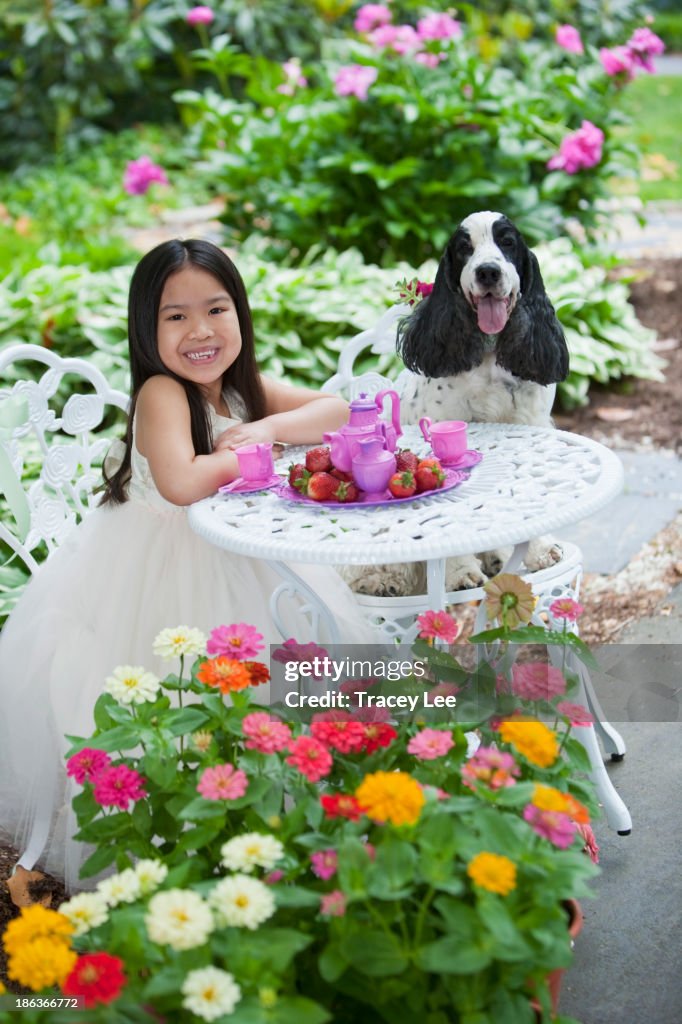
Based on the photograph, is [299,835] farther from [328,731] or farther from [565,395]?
[565,395]

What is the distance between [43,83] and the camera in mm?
11711

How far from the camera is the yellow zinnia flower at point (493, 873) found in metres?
1.39

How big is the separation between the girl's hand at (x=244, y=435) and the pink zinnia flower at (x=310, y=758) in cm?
109

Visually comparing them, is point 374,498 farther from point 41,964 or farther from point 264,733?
point 41,964

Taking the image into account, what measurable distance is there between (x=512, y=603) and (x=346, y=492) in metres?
0.55

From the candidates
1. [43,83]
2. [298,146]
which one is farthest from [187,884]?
[43,83]

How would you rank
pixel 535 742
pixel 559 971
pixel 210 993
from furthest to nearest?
pixel 559 971, pixel 535 742, pixel 210 993

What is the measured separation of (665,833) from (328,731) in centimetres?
123

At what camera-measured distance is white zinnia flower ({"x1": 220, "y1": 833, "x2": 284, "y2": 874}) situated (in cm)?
149

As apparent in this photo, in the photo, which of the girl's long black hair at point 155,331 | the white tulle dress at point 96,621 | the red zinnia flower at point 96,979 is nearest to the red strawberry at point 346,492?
the white tulle dress at point 96,621

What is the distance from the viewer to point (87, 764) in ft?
5.62

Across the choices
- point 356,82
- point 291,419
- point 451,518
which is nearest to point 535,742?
point 451,518

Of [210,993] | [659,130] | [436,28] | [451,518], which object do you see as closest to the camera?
[210,993]

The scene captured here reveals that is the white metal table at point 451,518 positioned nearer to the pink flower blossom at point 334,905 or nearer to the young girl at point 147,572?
the young girl at point 147,572
